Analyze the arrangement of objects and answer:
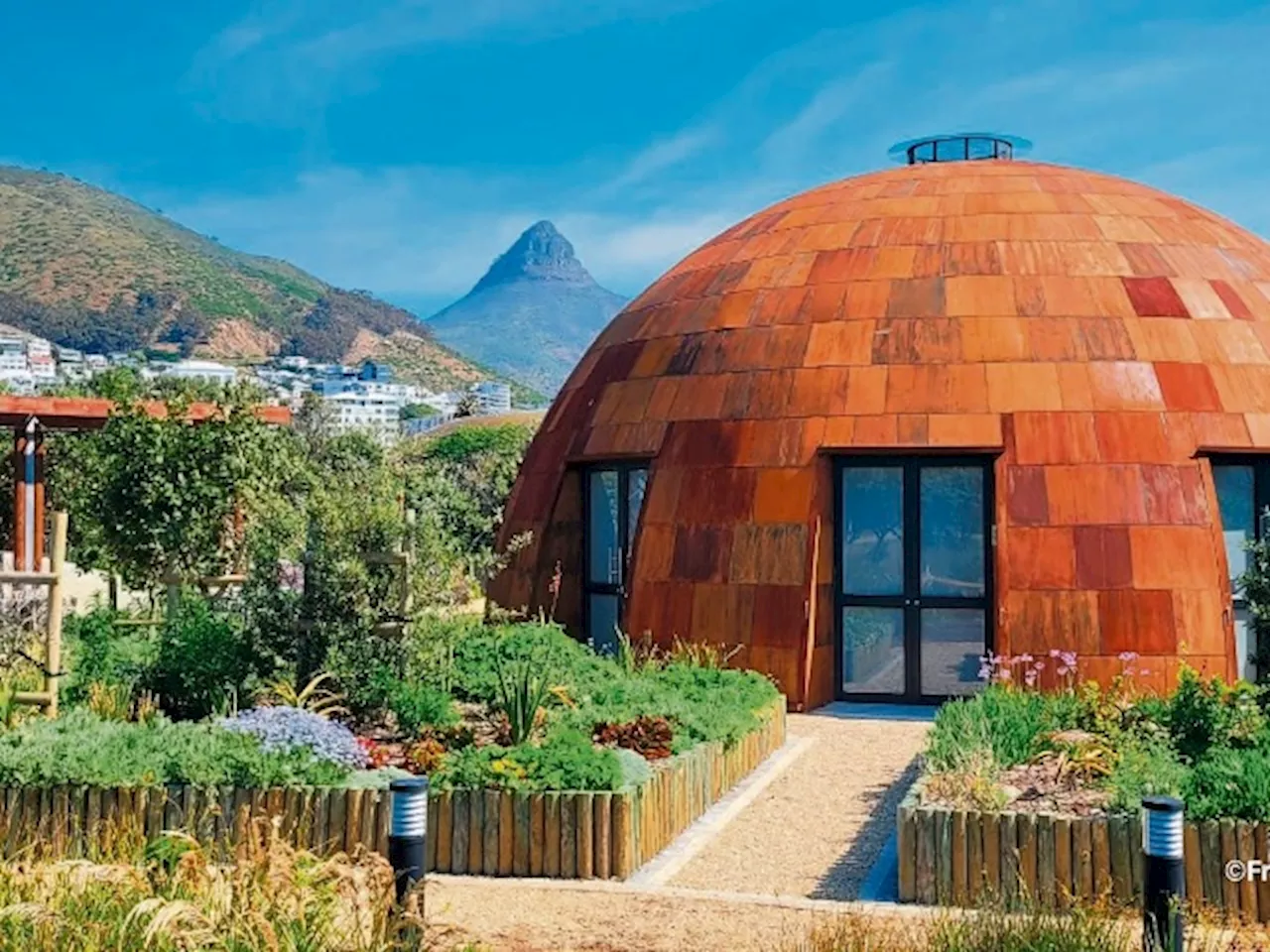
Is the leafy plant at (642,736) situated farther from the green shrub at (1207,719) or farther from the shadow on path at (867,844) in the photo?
the green shrub at (1207,719)

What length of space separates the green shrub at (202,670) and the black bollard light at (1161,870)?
7741 mm

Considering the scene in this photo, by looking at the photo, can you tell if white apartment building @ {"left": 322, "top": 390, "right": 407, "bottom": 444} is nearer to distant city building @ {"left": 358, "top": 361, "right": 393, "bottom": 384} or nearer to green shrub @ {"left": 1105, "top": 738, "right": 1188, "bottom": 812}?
distant city building @ {"left": 358, "top": 361, "right": 393, "bottom": 384}

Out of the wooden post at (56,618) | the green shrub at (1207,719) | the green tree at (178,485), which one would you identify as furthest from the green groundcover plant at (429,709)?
the green shrub at (1207,719)

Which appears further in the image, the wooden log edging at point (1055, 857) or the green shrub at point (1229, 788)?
the green shrub at point (1229, 788)

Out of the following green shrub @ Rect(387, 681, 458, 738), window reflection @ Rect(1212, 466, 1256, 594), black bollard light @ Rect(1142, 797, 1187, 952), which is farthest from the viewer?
window reflection @ Rect(1212, 466, 1256, 594)

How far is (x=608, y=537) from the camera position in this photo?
16.7 metres

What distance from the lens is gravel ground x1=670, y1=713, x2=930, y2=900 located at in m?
8.52

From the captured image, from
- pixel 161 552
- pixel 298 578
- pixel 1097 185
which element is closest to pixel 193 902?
pixel 298 578

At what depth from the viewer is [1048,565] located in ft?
45.2

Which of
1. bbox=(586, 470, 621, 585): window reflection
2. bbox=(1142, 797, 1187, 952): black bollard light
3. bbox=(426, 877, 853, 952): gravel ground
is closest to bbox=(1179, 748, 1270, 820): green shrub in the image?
bbox=(1142, 797, 1187, 952): black bollard light

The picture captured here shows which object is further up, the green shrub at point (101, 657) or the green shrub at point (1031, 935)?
the green shrub at point (101, 657)

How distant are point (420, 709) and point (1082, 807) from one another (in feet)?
16.5

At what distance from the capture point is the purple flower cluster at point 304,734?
9261 mm

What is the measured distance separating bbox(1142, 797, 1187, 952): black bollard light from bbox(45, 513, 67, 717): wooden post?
26.3 ft
